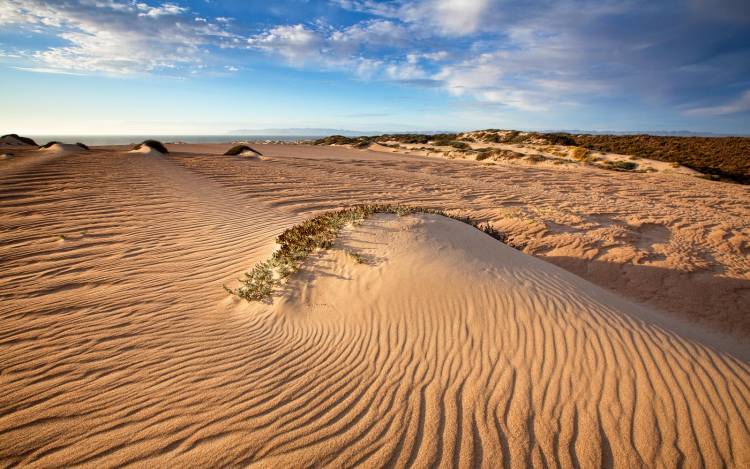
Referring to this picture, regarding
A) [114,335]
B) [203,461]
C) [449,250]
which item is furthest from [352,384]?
[114,335]

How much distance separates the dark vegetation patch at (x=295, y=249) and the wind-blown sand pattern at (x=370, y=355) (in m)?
0.22

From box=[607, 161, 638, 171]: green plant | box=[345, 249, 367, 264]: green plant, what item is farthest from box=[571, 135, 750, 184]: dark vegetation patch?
box=[345, 249, 367, 264]: green plant

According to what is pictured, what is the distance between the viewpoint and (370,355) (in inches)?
125

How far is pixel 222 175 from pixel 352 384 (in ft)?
44.3

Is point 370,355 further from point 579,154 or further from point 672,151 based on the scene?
point 672,151

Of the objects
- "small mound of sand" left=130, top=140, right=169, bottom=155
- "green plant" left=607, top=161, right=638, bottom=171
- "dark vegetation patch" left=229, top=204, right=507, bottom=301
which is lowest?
"dark vegetation patch" left=229, top=204, right=507, bottom=301

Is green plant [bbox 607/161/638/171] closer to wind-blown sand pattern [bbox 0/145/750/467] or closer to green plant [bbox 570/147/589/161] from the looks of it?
green plant [bbox 570/147/589/161]

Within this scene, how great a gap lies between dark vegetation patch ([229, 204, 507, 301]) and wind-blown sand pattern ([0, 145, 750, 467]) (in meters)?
0.22

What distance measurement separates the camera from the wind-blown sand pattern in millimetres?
2320

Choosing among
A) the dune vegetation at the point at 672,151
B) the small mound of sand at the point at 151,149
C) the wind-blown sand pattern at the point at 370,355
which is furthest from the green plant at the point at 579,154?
the small mound of sand at the point at 151,149

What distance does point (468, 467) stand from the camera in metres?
2.21

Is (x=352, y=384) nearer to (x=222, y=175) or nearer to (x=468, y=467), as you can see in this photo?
(x=468, y=467)

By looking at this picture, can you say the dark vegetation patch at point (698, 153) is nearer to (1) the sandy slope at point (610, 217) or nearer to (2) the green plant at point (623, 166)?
(2) the green plant at point (623, 166)

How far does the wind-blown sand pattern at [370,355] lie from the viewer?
7.61 ft
